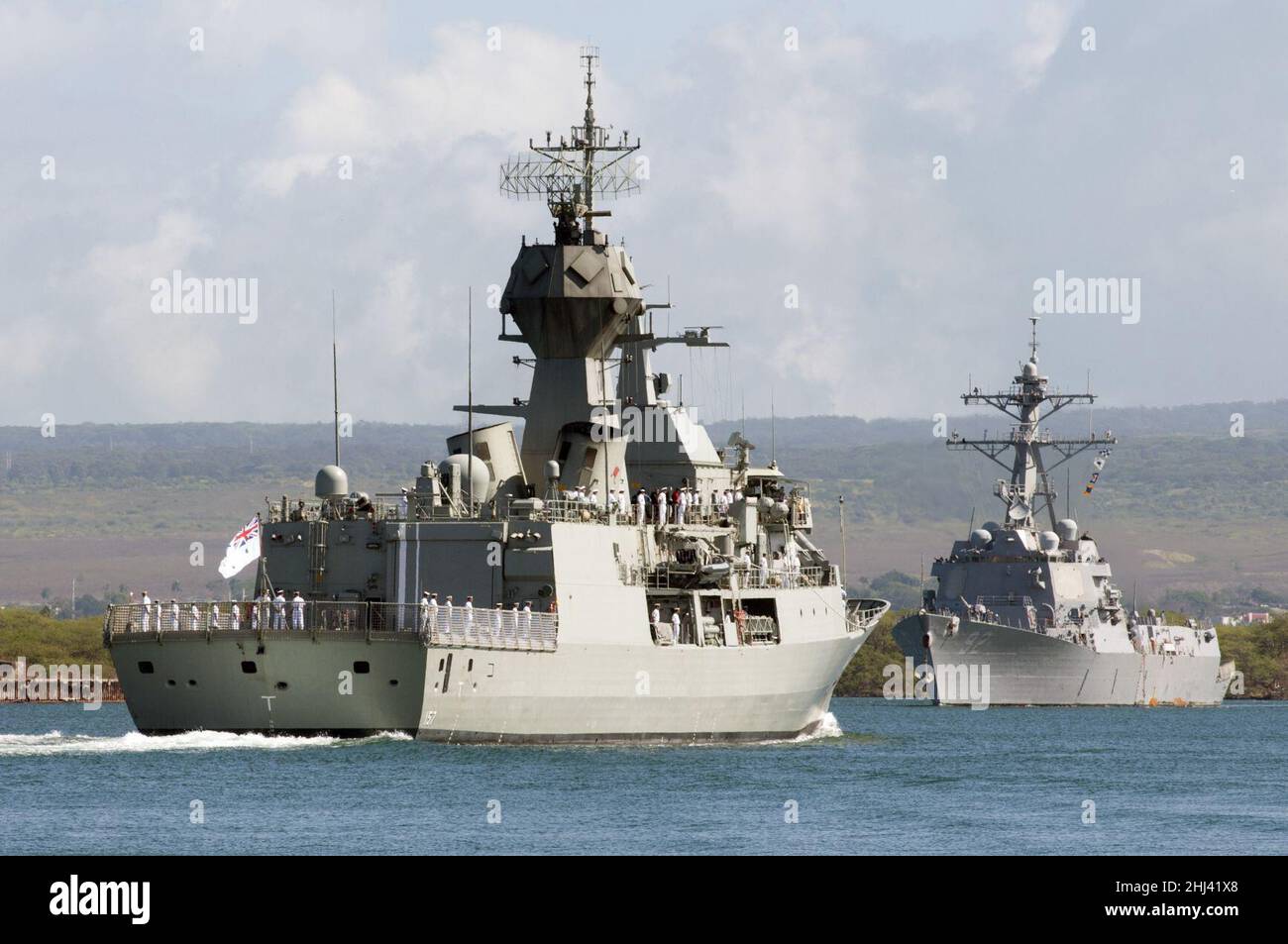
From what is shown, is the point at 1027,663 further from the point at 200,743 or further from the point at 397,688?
the point at 200,743

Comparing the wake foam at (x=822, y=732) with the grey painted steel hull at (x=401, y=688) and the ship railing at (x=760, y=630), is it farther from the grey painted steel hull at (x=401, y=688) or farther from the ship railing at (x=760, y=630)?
the grey painted steel hull at (x=401, y=688)

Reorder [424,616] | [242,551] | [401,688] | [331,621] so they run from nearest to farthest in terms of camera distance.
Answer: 1. [424,616]
2. [401,688]
3. [331,621]
4. [242,551]

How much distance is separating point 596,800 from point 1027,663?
204 feet

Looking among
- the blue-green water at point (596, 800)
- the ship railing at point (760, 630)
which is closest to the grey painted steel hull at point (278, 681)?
the blue-green water at point (596, 800)

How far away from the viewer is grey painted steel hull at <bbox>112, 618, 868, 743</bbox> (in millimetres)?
40938

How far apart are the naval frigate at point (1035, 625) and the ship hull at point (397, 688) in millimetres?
51175

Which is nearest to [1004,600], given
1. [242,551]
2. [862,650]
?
[862,650]

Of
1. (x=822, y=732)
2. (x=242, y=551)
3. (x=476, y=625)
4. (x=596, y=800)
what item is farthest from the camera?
(x=822, y=732)

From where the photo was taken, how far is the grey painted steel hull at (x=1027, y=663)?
96.5 m

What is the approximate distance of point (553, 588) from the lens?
1741 inches

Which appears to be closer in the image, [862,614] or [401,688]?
[401,688]
